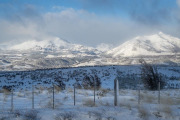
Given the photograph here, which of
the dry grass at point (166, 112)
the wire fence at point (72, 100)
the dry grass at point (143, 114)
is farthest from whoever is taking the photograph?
the wire fence at point (72, 100)

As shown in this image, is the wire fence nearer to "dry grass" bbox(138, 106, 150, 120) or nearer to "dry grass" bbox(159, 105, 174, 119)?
"dry grass" bbox(138, 106, 150, 120)

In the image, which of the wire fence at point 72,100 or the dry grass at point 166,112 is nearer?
the dry grass at point 166,112

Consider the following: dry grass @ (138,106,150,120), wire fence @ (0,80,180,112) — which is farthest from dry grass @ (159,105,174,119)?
wire fence @ (0,80,180,112)

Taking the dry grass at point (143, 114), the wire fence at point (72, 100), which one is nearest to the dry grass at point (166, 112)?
the dry grass at point (143, 114)

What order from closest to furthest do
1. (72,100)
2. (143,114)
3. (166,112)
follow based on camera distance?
1. (143,114)
2. (166,112)
3. (72,100)

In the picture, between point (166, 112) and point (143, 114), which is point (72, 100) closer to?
point (143, 114)

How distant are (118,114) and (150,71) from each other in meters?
16.2

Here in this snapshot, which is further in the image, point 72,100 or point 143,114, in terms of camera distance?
point 72,100

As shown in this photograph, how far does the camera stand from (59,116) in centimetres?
1112

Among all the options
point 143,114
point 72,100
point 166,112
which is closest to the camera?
point 143,114

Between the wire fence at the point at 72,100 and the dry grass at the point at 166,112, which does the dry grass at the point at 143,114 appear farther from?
the wire fence at the point at 72,100

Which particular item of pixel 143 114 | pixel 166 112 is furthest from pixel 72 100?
pixel 166 112

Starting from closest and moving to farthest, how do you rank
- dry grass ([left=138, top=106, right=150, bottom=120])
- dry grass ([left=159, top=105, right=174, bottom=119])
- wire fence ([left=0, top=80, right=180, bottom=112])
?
dry grass ([left=138, top=106, right=150, bottom=120]) → dry grass ([left=159, top=105, right=174, bottom=119]) → wire fence ([left=0, top=80, right=180, bottom=112])

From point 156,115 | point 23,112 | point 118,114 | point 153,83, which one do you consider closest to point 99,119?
point 118,114
